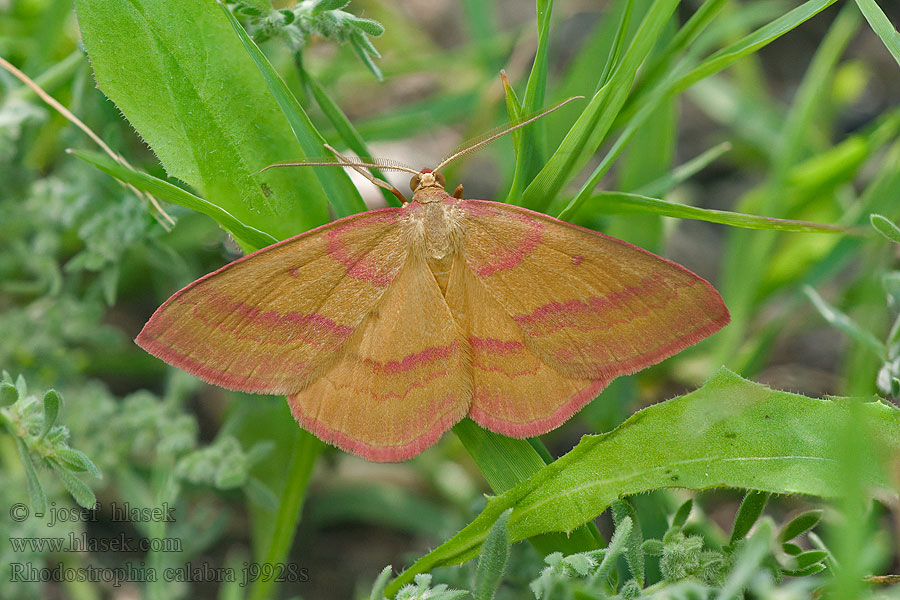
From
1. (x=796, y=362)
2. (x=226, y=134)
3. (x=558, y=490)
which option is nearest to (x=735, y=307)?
(x=796, y=362)

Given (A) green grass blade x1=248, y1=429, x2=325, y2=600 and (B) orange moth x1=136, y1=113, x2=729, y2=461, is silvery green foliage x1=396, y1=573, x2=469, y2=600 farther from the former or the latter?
(A) green grass blade x1=248, y1=429, x2=325, y2=600

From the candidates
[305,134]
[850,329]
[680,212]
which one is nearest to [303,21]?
[305,134]

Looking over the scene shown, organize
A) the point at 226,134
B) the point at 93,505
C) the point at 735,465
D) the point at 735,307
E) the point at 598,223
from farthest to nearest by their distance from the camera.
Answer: the point at 735,307 < the point at 598,223 < the point at 226,134 < the point at 93,505 < the point at 735,465

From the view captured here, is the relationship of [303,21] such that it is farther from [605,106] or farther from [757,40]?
[757,40]

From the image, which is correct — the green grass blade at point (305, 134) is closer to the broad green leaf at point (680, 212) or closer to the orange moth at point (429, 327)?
the orange moth at point (429, 327)

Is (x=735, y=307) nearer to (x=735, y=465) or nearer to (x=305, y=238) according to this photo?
(x=735, y=465)

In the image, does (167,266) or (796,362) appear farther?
(796,362)

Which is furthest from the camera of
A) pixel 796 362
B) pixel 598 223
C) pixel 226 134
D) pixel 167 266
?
pixel 796 362
